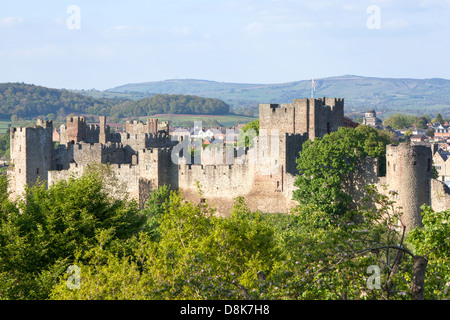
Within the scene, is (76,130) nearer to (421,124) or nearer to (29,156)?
(29,156)

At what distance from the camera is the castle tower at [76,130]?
56.2 m

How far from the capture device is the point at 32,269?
27766 mm

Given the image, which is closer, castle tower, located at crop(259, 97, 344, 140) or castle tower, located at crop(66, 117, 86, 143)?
castle tower, located at crop(259, 97, 344, 140)

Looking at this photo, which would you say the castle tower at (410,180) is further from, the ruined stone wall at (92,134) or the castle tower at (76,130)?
the castle tower at (76,130)

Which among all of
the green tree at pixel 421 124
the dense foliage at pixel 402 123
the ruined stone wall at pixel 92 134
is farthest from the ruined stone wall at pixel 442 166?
the green tree at pixel 421 124

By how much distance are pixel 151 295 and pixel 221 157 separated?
34461 mm

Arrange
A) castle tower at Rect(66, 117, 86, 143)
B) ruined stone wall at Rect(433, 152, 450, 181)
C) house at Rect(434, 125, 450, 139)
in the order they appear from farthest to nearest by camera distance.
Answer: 1. house at Rect(434, 125, 450, 139)
2. ruined stone wall at Rect(433, 152, 450, 181)
3. castle tower at Rect(66, 117, 86, 143)

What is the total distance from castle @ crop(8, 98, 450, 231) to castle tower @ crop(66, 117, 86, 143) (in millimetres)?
2935

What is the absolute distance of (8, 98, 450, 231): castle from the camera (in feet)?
137

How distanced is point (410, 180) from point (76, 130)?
25.1 metres

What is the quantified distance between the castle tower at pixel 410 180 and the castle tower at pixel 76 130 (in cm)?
2386

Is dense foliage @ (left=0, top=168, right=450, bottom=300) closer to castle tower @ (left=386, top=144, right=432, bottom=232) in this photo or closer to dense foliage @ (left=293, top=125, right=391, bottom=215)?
dense foliage @ (left=293, top=125, right=391, bottom=215)

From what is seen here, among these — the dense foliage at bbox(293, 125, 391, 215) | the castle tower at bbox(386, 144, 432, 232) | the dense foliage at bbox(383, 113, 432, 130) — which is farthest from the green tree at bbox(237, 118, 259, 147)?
the dense foliage at bbox(383, 113, 432, 130)

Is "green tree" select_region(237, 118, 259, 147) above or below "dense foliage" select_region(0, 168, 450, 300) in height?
above
